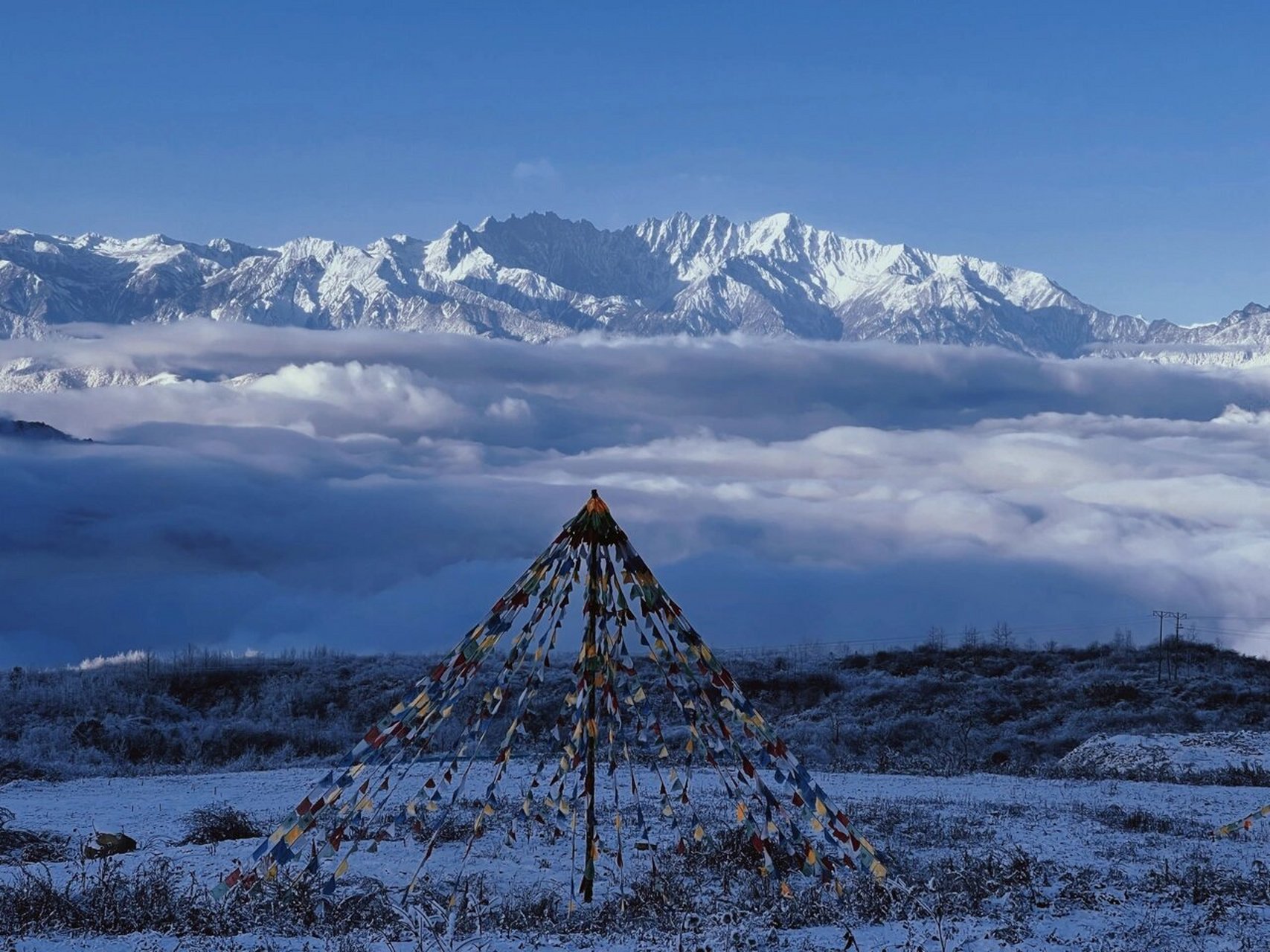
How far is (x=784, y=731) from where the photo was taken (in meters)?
38.4

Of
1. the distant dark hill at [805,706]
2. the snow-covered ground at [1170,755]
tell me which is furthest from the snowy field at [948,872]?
the distant dark hill at [805,706]

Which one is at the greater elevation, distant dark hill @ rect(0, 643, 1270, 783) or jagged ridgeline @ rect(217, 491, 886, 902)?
jagged ridgeline @ rect(217, 491, 886, 902)

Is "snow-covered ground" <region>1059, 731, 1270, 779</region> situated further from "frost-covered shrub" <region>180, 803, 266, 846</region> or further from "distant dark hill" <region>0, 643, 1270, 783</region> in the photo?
"frost-covered shrub" <region>180, 803, 266, 846</region>

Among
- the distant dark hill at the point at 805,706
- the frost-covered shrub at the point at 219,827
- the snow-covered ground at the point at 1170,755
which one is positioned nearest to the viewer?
the frost-covered shrub at the point at 219,827

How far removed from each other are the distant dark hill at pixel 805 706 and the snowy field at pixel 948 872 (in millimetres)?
7355

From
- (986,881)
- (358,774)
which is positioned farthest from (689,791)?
(358,774)

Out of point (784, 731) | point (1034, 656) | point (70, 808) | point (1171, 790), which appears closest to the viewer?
→ point (70, 808)

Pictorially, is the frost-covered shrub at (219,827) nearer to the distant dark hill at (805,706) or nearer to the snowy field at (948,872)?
the snowy field at (948,872)

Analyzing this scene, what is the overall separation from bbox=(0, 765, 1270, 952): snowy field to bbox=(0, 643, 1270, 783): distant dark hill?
7355mm

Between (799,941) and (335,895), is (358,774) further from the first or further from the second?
(799,941)

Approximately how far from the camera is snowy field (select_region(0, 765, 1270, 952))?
11516 mm

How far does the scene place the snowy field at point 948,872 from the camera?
1152cm

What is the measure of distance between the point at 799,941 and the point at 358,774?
14.7 ft

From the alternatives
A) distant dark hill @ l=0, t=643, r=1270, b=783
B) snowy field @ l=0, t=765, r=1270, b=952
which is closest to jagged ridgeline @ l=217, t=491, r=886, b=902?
snowy field @ l=0, t=765, r=1270, b=952
